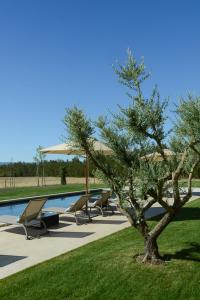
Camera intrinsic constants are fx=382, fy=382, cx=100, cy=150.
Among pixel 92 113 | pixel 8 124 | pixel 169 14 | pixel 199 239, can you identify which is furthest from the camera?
pixel 8 124

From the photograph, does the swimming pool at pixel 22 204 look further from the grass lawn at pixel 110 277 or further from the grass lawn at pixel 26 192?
the grass lawn at pixel 110 277

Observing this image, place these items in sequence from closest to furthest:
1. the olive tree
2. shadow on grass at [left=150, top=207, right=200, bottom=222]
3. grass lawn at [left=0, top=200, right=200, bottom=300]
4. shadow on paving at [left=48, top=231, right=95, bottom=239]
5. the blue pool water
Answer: grass lawn at [left=0, top=200, right=200, bottom=300]
the olive tree
shadow on paving at [left=48, top=231, right=95, bottom=239]
shadow on grass at [left=150, top=207, right=200, bottom=222]
the blue pool water

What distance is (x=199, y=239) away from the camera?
28.6 feet

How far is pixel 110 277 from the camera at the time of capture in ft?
20.2

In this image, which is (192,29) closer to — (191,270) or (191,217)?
(191,217)

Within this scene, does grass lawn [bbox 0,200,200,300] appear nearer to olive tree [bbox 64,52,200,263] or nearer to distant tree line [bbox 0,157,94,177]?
olive tree [bbox 64,52,200,263]

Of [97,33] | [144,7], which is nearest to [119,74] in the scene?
[144,7]

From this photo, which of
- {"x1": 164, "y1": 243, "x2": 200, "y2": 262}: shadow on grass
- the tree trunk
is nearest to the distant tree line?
{"x1": 164, "y1": 243, "x2": 200, "y2": 262}: shadow on grass

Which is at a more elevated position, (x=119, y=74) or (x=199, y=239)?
(x=119, y=74)

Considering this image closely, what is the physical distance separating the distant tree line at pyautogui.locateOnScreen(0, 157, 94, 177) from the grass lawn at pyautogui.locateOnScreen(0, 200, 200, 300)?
30800 millimetres

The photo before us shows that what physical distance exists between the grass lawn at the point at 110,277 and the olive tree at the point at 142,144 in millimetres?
470

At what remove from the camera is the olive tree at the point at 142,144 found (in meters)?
6.25

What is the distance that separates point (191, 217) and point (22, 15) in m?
9.47

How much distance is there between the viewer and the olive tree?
6.25 meters
